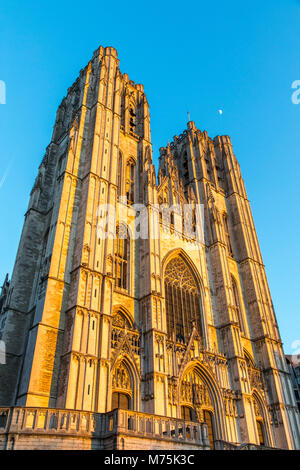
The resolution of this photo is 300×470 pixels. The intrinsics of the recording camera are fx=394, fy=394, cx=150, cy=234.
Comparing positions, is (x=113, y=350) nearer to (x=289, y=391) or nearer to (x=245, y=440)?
(x=245, y=440)

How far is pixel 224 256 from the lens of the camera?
30.4 metres

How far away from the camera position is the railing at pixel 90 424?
12.8 meters

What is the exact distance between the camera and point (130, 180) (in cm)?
2950

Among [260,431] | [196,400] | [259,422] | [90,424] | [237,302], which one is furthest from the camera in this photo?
[237,302]

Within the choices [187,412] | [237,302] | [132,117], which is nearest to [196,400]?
[187,412]

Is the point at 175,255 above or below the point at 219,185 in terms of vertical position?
A: below

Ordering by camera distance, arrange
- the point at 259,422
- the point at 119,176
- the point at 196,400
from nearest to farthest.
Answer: the point at 196,400
the point at 259,422
the point at 119,176

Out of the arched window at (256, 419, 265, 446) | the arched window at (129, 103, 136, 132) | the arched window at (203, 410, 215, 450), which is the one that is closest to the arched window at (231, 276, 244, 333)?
the arched window at (256, 419, 265, 446)

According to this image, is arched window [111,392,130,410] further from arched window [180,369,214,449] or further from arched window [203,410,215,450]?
arched window [203,410,215,450]

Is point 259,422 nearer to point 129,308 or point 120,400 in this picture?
point 120,400

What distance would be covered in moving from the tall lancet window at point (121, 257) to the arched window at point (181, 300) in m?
3.38

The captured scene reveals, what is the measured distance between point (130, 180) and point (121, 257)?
7.50 metres

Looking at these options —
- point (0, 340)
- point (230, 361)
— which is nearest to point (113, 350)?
point (0, 340)

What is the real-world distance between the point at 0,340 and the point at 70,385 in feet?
18.6
